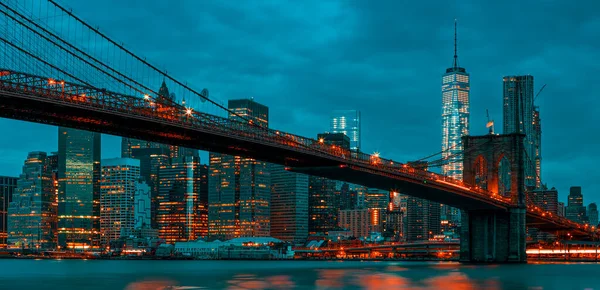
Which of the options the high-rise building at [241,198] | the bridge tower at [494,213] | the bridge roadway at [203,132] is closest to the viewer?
the bridge roadway at [203,132]

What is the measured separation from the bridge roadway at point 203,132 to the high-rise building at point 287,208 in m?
120

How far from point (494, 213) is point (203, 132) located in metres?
36.2

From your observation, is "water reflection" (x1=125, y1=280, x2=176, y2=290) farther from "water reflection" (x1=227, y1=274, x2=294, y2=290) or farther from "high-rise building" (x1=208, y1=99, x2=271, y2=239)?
"high-rise building" (x1=208, y1=99, x2=271, y2=239)

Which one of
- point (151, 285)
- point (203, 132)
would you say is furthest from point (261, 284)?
point (203, 132)

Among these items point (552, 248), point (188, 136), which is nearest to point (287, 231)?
point (552, 248)

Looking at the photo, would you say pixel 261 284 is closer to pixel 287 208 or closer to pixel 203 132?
pixel 203 132

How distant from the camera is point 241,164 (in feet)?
648

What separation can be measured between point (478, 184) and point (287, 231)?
11530 centimetres

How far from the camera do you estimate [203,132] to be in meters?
51.6

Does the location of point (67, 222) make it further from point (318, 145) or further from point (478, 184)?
point (318, 145)

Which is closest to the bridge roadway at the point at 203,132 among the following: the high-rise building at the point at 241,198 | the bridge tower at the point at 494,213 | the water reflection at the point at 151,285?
the bridge tower at the point at 494,213

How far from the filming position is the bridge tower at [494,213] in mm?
76438

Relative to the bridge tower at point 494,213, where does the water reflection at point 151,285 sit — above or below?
below

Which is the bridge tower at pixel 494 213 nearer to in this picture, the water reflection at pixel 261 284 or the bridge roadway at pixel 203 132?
the bridge roadway at pixel 203 132
